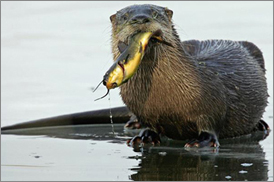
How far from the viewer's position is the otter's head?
479cm

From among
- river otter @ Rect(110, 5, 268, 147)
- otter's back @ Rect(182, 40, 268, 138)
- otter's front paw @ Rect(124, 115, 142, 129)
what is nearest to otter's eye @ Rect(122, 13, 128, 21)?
river otter @ Rect(110, 5, 268, 147)

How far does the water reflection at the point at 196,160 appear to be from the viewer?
428cm

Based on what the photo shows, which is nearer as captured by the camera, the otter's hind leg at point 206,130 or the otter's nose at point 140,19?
the otter's nose at point 140,19

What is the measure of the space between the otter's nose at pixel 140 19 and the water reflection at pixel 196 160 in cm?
76

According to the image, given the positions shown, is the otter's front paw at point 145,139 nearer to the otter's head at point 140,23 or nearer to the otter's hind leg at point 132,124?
the otter's head at point 140,23

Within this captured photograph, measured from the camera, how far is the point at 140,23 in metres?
4.77

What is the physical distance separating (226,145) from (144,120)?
538mm

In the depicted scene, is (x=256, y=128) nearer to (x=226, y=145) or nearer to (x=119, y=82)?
(x=226, y=145)

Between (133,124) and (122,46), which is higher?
(122,46)

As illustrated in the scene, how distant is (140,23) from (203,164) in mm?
856

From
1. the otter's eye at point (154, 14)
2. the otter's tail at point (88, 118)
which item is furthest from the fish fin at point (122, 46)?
the otter's tail at point (88, 118)

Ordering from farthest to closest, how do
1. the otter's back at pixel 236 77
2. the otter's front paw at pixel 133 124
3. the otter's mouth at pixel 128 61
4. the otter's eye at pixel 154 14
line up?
the otter's front paw at pixel 133 124, the otter's back at pixel 236 77, the otter's eye at pixel 154 14, the otter's mouth at pixel 128 61

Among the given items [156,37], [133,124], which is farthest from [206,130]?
[133,124]

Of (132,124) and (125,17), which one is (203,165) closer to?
(125,17)
